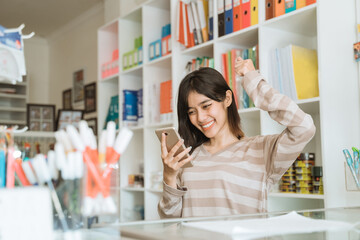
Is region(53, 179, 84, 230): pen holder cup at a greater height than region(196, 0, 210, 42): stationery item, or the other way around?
region(196, 0, 210, 42): stationery item

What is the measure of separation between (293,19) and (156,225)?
1.51 meters

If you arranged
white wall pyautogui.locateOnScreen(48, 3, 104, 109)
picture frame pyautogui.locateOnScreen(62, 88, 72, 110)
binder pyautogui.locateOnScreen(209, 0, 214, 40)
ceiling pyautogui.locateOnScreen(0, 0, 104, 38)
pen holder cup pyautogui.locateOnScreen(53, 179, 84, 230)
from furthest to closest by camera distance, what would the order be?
picture frame pyautogui.locateOnScreen(62, 88, 72, 110) < white wall pyautogui.locateOnScreen(48, 3, 104, 109) < ceiling pyautogui.locateOnScreen(0, 0, 104, 38) < binder pyautogui.locateOnScreen(209, 0, 214, 40) < pen holder cup pyautogui.locateOnScreen(53, 179, 84, 230)

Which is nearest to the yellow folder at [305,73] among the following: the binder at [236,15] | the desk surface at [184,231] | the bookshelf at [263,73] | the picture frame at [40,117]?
the bookshelf at [263,73]

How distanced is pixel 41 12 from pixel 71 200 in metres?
4.87

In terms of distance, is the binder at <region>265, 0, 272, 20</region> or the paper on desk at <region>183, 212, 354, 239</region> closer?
the paper on desk at <region>183, 212, 354, 239</region>

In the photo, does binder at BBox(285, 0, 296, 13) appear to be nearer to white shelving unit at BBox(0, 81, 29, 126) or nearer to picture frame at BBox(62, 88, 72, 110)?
picture frame at BBox(62, 88, 72, 110)

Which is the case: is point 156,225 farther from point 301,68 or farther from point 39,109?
point 39,109

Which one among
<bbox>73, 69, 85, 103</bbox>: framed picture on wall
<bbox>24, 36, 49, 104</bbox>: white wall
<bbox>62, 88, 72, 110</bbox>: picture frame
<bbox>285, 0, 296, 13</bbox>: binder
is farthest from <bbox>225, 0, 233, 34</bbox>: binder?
<bbox>24, 36, 49, 104</bbox>: white wall

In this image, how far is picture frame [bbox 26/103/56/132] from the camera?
15.8ft

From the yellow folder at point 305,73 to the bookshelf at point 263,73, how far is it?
69 mm

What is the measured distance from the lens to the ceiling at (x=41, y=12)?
493 cm

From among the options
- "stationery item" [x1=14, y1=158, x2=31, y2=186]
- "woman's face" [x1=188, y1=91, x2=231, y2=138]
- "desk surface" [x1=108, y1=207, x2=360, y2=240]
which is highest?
"woman's face" [x1=188, y1=91, x2=231, y2=138]

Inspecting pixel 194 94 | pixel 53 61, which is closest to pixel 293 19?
pixel 194 94

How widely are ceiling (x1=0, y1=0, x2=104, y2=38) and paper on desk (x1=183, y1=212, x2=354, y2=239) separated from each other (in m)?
4.26
